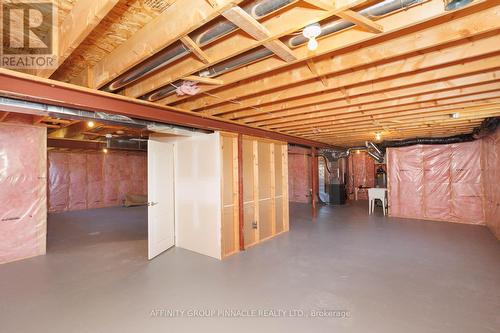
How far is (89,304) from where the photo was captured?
2377 millimetres

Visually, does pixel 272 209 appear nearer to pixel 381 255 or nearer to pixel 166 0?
pixel 381 255

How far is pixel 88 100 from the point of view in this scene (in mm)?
2219

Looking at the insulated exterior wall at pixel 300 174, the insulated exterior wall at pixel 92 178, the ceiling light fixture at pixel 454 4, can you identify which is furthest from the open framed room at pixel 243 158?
the insulated exterior wall at pixel 300 174

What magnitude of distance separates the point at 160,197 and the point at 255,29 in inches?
125

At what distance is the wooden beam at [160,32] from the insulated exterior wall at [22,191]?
302cm

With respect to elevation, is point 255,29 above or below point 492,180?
above

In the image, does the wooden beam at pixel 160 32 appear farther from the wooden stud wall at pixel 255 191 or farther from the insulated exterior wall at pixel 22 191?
the insulated exterior wall at pixel 22 191

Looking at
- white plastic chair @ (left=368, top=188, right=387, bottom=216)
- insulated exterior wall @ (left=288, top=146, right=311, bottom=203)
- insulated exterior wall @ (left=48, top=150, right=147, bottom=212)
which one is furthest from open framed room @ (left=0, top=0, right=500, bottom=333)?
insulated exterior wall @ (left=288, top=146, right=311, bottom=203)

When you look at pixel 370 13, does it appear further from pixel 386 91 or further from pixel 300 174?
pixel 300 174

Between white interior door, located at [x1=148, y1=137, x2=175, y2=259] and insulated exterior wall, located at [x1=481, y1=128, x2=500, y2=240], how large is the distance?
5.90 m

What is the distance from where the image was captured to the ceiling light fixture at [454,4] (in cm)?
113

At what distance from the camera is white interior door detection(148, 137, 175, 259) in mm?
3615

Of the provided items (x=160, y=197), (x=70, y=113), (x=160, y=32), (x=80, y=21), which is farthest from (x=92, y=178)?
(x=160, y=32)

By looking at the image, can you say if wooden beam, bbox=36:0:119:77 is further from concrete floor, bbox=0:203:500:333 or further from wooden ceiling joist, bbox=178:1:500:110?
concrete floor, bbox=0:203:500:333
